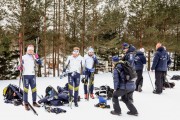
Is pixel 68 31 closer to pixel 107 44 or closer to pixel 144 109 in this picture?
pixel 107 44

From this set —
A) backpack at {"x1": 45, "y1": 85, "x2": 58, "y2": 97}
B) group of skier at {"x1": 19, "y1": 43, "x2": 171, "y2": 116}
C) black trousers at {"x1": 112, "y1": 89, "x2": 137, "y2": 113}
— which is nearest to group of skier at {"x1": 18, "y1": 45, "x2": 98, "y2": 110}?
group of skier at {"x1": 19, "y1": 43, "x2": 171, "y2": 116}

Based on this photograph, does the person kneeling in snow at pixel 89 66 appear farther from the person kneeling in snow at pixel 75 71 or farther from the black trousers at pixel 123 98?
the black trousers at pixel 123 98

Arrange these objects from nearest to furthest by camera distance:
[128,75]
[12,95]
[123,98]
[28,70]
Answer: [128,75]
[123,98]
[28,70]
[12,95]

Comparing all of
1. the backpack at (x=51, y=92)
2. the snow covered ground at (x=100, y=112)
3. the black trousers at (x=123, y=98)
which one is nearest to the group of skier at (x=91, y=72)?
the black trousers at (x=123, y=98)

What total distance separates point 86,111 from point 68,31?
1918cm

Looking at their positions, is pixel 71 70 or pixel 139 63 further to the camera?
pixel 139 63

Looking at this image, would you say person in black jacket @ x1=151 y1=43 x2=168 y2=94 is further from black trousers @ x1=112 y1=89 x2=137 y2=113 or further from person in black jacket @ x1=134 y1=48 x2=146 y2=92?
black trousers @ x1=112 y1=89 x2=137 y2=113

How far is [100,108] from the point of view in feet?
28.1

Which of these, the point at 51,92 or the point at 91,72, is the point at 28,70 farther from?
the point at 91,72

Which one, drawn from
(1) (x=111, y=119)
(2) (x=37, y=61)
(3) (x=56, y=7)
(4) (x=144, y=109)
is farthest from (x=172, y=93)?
(3) (x=56, y=7)

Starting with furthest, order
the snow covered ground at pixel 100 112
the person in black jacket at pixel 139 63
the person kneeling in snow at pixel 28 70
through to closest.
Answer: the person in black jacket at pixel 139 63 < the person kneeling in snow at pixel 28 70 < the snow covered ground at pixel 100 112

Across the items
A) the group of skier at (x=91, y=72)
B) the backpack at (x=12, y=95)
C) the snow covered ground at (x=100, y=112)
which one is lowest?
the snow covered ground at (x=100, y=112)

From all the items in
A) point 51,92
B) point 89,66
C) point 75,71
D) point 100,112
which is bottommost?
point 100,112

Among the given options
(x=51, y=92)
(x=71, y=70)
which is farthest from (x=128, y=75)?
(x=51, y=92)
